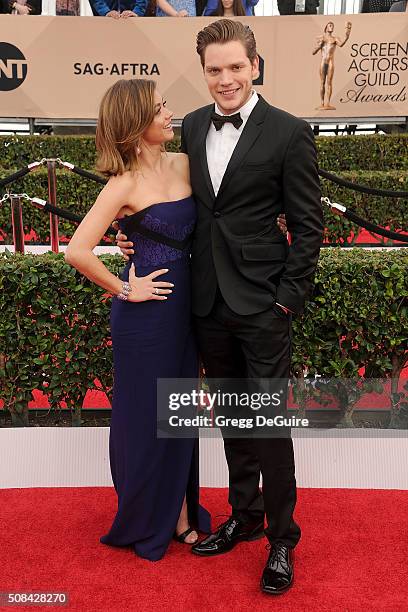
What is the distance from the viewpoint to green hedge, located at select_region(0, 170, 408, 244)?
783 centimetres

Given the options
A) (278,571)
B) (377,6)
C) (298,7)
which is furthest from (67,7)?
(278,571)

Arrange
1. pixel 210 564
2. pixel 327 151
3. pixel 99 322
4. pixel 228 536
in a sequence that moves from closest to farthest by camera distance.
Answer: pixel 210 564, pixel 228 536, pixel 99 322, pixel 327 151

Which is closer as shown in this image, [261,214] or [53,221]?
[261,214]

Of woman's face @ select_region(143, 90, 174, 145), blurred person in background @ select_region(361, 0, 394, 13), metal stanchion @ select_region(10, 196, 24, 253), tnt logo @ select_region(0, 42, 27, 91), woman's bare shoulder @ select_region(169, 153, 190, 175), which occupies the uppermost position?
blurred person in background @ select_region(361, 0, 394, 13)

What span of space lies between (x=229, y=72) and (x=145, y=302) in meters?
0.96

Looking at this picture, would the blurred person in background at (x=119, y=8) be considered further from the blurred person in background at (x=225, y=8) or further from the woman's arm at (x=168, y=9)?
the blurred person in background at (x=225, y=8)

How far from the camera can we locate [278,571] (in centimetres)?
278

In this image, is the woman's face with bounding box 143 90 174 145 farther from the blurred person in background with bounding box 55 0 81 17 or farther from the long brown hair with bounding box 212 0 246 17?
the blurred person in background with bounding box 55 0 81 17

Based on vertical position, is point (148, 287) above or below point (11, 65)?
below

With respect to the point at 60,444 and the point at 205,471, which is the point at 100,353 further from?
the point at 205,471

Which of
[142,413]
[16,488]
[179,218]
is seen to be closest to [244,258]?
[179,218]

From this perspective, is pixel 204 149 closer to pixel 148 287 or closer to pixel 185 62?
pixel 148 287

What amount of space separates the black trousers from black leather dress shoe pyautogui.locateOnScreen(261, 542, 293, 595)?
0.04 m

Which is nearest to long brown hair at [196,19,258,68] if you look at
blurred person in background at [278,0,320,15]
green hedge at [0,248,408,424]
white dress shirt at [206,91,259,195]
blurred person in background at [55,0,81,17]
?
white dress shirt at [206,91,259,195]
